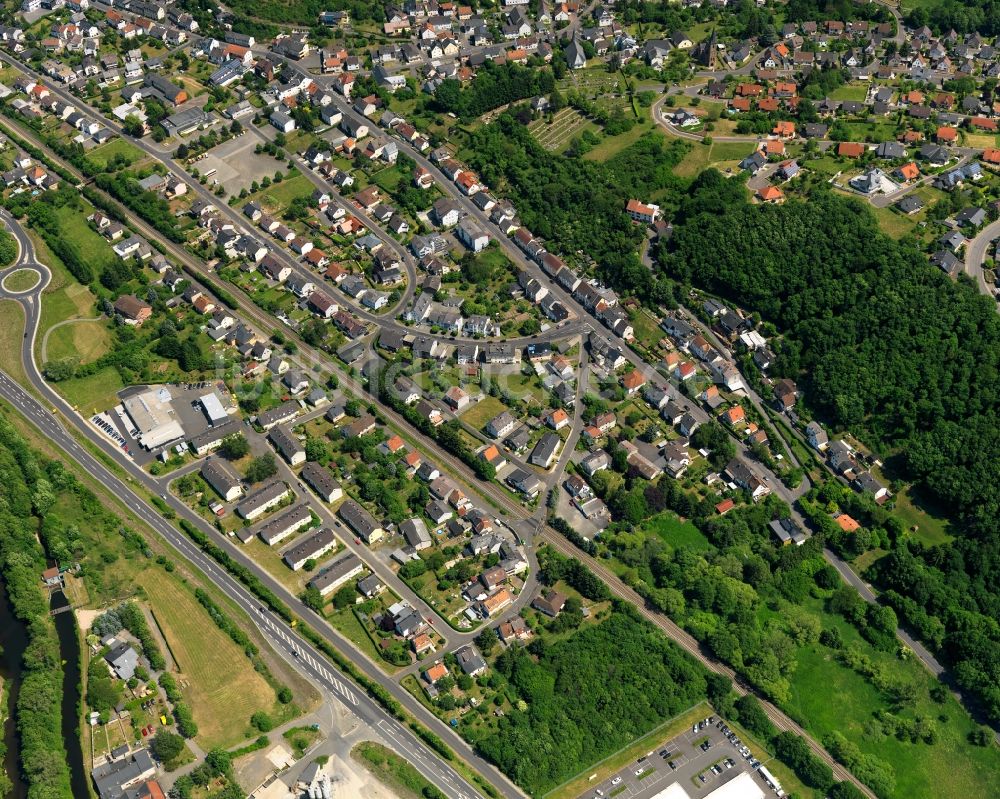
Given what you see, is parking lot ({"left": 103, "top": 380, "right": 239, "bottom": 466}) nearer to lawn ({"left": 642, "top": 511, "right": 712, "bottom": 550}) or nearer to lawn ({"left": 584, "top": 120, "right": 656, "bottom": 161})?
lawn ({"left": 642, "top": 511, "right": 712, "bottom": 550})

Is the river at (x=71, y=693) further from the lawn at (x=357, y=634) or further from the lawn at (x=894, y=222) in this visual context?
the lawn at (x=894, y=222)

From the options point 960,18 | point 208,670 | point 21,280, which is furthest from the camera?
point 960,18

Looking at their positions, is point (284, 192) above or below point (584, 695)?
above

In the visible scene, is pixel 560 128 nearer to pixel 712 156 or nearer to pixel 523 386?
pixel 712 156

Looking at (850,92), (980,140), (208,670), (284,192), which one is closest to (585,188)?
(284,192)

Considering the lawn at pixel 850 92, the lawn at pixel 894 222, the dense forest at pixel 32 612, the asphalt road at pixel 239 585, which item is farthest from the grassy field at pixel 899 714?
the lawn at pixel 850 92

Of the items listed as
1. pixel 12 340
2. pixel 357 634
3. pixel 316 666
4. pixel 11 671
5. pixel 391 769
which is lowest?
pixel 391 769
